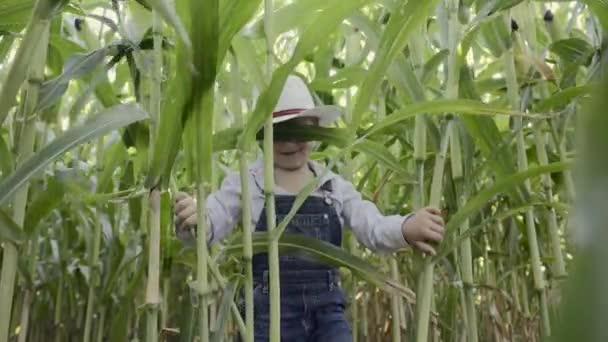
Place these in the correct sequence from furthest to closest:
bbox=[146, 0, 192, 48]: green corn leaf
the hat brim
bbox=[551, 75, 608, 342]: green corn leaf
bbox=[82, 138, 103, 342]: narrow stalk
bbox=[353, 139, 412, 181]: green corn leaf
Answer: bbox=[82, 138, 103, 342]: narrow stalk
the hat brim
bbox=[353, 139, 412, 181]: green corn leaf
bbox=[146, 0, 192, 48]: green corn leaf
bbox=[551, 75, 608, 342]: green corn leaf

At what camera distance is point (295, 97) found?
95 centimetres

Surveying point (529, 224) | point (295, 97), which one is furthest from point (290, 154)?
point (529, 224)

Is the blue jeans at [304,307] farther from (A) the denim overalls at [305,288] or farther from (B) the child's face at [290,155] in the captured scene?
(B) the child's face at [290,155]

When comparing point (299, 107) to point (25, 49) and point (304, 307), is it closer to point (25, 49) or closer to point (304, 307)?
point (304, 307)

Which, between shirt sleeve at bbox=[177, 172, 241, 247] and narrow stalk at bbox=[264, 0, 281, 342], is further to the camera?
shirt sleeve at bbox=[177, 172, 241, 247]

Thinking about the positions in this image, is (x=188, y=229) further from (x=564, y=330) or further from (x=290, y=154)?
(x=564, y=330)

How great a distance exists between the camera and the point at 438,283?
1353 mm

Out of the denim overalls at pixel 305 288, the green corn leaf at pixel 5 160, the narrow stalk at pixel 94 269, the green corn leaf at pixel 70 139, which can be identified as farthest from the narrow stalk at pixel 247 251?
the narrow stalk at pixel 94 269

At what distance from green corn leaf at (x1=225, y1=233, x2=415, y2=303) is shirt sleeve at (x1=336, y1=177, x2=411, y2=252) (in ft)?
0.31

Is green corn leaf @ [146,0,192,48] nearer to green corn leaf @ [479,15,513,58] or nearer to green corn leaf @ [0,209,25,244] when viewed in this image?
green corn leaf @ [0,209,25,244]

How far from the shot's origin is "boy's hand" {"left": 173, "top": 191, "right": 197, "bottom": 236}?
2.24 ft

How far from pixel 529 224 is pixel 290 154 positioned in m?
0.38

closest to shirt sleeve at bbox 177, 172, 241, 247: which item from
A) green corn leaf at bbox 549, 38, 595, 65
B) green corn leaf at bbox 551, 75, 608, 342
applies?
green corn leaf at bbox 549, 38, 595, 65

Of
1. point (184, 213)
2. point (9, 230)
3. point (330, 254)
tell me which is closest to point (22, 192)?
point (9, 230)
